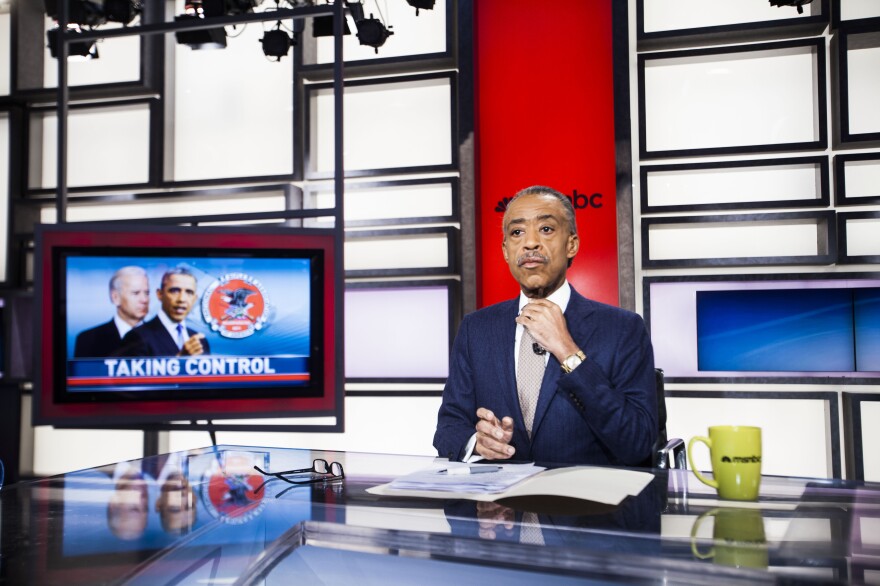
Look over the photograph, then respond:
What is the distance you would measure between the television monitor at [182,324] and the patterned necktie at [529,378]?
123 centimetres

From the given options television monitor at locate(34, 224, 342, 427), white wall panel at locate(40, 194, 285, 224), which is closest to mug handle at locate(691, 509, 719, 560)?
television monitor at locate(34, 224, 342, 427)

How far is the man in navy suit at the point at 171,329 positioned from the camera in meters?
2.62

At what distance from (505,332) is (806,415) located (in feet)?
8.73

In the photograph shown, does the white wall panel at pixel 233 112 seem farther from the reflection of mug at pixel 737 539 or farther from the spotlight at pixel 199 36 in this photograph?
the reflection of mug at pixel 737 539

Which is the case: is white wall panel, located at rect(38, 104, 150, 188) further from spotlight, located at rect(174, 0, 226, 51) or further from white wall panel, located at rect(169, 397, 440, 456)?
white wall panel, located at rect(169, 397, 440, 456)

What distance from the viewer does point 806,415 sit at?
3.72 meters

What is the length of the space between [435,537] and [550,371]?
811mm

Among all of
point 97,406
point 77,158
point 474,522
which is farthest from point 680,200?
point 77,158

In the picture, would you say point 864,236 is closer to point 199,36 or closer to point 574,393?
point 574,393

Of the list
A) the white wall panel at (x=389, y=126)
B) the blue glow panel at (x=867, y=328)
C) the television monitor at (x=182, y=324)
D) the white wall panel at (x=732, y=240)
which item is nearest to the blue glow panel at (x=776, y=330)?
the blue glow panel at (x=867, y=328)

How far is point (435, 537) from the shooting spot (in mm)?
893

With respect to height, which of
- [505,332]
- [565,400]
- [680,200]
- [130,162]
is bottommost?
[565,400]

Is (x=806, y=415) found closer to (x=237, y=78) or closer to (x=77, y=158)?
(x=237, y=78)

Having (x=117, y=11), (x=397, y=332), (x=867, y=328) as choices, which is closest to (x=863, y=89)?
(x=867, y=328)
